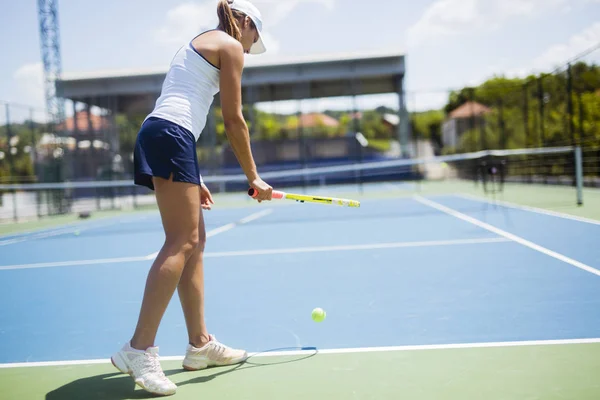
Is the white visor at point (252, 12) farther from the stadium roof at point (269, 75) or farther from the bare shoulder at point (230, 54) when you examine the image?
the stadium roof at point (269, 75)

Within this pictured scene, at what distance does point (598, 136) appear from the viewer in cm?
1622

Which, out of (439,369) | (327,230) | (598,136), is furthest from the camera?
(598,136)

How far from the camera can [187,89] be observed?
2783 mm

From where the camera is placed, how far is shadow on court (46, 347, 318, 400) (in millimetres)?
2662

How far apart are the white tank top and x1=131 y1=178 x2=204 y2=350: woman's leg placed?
0.30m

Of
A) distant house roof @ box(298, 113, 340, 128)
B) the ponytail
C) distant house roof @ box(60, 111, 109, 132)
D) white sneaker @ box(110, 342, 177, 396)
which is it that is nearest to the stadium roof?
distant house roof @ box(60, 111, 109, 132)

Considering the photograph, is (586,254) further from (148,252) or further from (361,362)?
(148,252)

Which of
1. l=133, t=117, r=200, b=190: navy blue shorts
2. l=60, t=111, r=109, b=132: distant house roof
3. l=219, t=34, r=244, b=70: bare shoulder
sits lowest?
l=133, t=117, r=200, b=190: navy blue shorts

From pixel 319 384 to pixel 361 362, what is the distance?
14.0 inches

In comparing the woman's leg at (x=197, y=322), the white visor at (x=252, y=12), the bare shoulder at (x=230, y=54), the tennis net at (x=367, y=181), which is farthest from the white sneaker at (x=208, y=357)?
the tennis net at (x=367, y=181)

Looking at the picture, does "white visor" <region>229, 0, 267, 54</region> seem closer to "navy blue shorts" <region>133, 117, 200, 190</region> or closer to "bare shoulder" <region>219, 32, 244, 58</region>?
"bare shoulder" <region>219, 32, 244, 58</region>

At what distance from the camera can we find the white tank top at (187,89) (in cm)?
275

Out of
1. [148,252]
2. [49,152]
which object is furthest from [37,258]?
[49,152]

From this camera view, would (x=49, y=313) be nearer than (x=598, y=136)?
Yes
